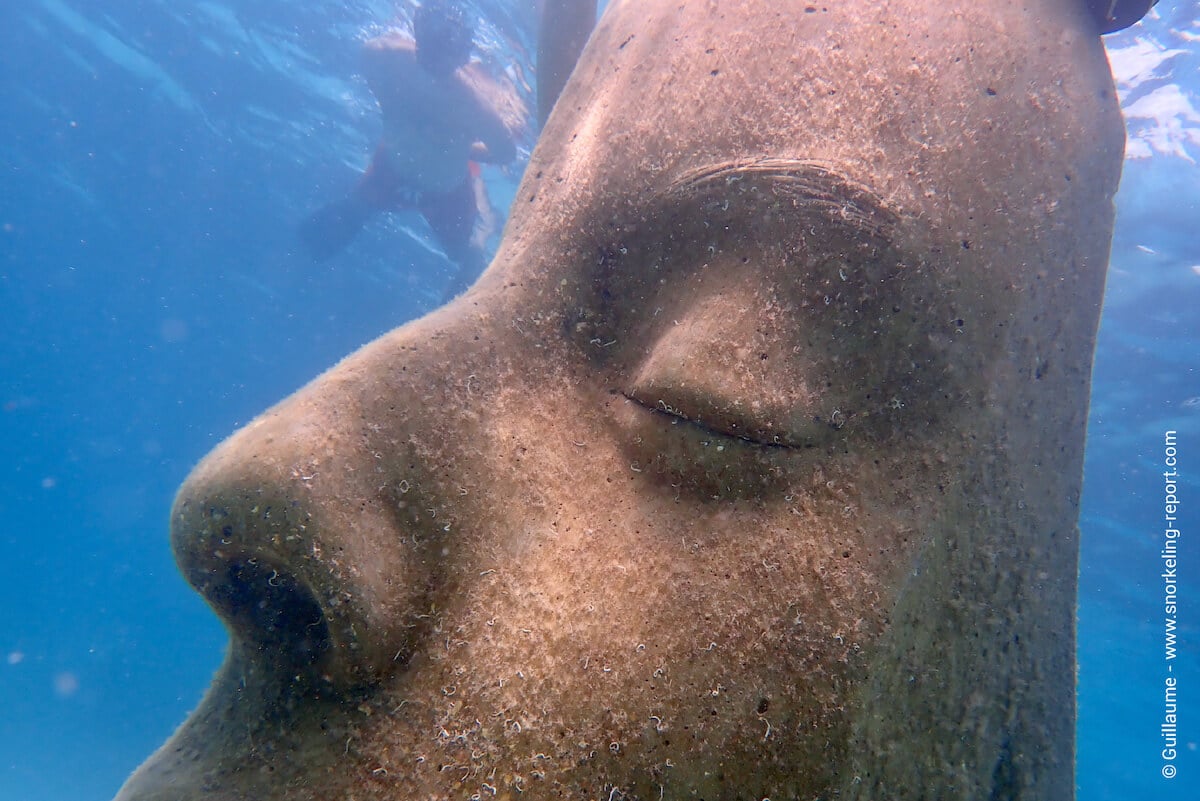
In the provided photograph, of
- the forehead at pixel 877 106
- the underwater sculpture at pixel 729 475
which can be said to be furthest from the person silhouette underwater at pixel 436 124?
the underwater sculpture at pixel 729 475

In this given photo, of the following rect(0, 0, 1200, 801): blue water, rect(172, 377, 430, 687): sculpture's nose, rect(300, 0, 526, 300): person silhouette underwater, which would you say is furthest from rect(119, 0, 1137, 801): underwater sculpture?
rect(300, 0, 526, 300): person silhouette underwater

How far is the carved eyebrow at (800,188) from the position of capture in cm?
171

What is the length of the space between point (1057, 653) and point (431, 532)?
1.70 m

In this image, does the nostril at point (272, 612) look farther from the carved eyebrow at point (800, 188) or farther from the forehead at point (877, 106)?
the carved eyebrow at point (800, 188)

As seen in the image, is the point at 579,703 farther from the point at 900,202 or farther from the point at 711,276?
the point at 900,202

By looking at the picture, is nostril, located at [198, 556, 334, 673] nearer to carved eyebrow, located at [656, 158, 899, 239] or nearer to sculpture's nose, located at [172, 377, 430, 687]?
sculpture's nose, located at [172, 377, 430, 687]

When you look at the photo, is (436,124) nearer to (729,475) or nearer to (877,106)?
(877,106)

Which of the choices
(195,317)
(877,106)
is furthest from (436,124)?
(195,317)

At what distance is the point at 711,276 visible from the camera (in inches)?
71.7

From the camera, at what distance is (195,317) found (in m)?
39.4

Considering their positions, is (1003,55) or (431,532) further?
(1003,55)

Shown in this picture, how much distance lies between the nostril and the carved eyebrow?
148 centimetres

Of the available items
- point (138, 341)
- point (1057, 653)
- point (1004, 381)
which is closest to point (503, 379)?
point (1004, 381)

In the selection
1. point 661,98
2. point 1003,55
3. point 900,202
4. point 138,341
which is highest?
point 1003,55
